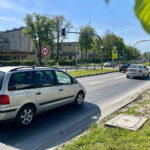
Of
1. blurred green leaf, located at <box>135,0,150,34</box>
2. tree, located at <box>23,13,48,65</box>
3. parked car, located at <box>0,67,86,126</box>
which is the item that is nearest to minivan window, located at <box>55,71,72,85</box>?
parked car, located at <box>0,67,86,126</box>

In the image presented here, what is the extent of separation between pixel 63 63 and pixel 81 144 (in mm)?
45104

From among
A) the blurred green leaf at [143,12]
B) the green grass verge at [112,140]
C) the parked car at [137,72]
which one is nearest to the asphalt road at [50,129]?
the green grass verge at [112,140]

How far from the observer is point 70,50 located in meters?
85.3

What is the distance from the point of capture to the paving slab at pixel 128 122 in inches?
162

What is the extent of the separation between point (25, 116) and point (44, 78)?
1.29m

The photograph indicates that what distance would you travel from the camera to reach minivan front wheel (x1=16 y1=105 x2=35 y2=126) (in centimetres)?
436

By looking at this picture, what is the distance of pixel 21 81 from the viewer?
4.50 meters

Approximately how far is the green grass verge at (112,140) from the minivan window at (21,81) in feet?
6.61

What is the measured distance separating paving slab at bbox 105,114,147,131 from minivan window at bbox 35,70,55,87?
2.16m

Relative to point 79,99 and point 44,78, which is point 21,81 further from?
point 79,99

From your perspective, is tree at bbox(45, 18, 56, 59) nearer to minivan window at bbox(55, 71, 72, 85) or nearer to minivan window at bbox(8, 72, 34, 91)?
minivan window at bbox(55, 71, 72, 85)

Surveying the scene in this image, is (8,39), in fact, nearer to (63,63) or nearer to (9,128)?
(63,63)

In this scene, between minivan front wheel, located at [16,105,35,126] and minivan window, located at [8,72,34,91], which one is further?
minivan front wheel, located at [16,105,35,126]

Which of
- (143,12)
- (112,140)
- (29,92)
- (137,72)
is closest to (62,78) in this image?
(29,92)
